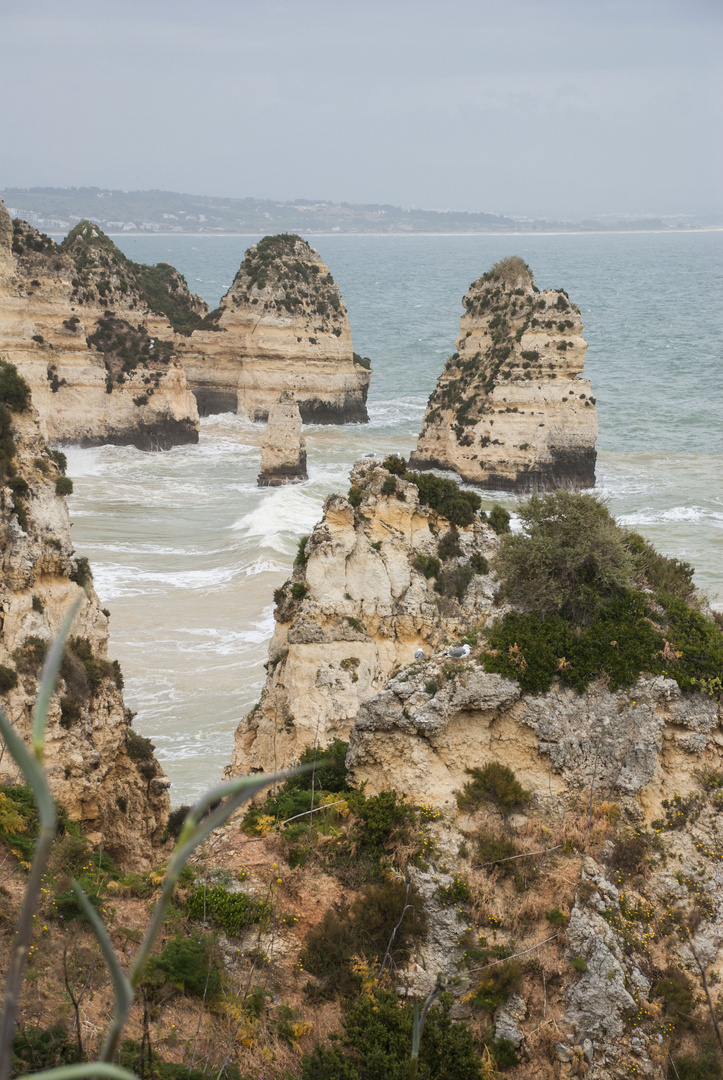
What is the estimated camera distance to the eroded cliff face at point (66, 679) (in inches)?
487

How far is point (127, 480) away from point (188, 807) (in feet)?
106

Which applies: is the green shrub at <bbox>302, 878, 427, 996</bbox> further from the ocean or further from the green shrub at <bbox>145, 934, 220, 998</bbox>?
the ocean

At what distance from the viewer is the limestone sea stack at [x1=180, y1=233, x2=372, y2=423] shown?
59500 mm

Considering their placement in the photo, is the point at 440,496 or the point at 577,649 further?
the point at 440,496

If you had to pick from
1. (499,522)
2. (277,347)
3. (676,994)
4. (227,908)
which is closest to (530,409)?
(277,347)

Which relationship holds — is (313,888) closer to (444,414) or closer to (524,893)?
(524,893)

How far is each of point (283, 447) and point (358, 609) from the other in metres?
31.0

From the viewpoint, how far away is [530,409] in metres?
44.0

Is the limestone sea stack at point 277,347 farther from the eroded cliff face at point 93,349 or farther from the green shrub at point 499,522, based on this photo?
the green shrub at point 499,522

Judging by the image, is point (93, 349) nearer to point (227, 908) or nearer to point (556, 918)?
point (227, 908)

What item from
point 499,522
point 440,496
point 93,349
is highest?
point 93,349

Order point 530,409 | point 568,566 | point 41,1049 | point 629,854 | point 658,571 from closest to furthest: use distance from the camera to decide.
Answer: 1. point 41,1049
2. point 629,854
3. point 568,566
4. point 658,571
5. point 530,409

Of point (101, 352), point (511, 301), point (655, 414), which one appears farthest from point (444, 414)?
point (655, 414)

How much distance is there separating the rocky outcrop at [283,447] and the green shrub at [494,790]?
34.7 metres
